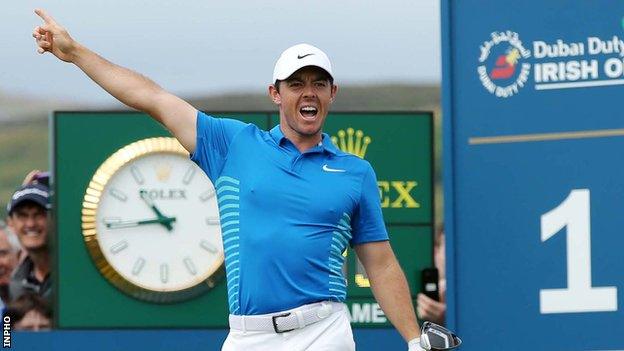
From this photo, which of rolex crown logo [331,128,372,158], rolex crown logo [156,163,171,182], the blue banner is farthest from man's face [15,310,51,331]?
the blue banner

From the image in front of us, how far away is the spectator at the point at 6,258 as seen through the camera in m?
7.57

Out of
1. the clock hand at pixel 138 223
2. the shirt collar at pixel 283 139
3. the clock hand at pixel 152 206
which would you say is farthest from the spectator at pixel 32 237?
the shirt collar at pixel 283 139

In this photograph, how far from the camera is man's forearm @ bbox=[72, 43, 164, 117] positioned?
186 inches

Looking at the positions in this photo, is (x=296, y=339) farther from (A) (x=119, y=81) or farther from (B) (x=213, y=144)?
(A) (x=119, y=81)

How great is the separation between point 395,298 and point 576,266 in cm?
179

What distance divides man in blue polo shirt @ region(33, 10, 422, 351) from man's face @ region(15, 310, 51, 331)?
2.96 metres

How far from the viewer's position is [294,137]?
477 centimetres

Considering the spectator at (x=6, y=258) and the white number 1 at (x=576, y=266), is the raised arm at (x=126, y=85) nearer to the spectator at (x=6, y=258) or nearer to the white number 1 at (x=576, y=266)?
the white number 1 at (x=576, y=266)

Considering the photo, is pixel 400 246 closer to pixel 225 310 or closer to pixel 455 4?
pixel 225 310

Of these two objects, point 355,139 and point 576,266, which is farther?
point 355,139

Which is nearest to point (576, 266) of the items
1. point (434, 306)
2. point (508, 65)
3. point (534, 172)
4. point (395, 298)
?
point (534, 172)

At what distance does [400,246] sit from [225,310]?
2.95ft

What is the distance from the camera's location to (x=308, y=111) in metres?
4.72

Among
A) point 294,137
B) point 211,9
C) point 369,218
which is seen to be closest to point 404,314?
point 369,218
